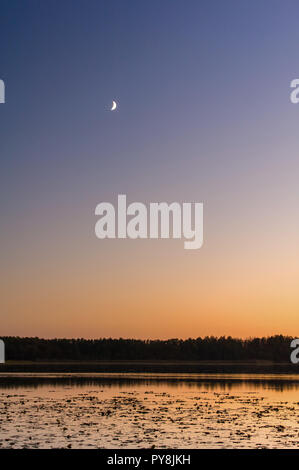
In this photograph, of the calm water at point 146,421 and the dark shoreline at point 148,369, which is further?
the dark shoreline at point 148,369

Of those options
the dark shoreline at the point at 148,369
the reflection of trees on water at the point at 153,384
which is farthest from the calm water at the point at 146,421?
the dark shoreline at the point at 148,369

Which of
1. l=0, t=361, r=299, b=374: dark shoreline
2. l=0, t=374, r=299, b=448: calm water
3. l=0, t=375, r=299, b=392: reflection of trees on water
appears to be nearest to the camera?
l=0, t=374, r=299, b=448: calm water

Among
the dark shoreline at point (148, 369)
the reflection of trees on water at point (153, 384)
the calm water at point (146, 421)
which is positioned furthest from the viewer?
the dark shoreline at point (148, 369)

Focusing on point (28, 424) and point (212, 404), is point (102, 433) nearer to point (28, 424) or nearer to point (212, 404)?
point (28, 424)

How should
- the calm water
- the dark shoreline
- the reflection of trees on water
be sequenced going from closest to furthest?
the calm water
the reflection of trees on water
the dark shoreline

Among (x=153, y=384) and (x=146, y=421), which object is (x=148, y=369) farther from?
(x=146, y=421)

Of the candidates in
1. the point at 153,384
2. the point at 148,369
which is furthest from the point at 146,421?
the point at 148,369

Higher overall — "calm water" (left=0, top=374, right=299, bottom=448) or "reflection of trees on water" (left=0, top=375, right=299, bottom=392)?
"calm water" (left=0, top=374, right=299, bottom=448)

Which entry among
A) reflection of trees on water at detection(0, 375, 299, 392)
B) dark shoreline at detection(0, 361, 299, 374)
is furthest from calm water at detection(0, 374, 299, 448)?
dark shoreline at detection(0, 361, 299, 374)

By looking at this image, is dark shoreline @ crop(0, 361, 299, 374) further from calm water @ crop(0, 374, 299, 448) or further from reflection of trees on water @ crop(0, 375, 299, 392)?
calm water @ crop(0, 374, 299, 448)

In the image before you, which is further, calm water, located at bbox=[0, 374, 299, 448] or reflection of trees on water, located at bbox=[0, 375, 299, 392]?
reflection of trees on water, located at bbox=[0, 375, 299, 392]

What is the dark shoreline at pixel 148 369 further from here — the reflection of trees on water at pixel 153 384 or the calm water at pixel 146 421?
the calm water at pixel 146 421

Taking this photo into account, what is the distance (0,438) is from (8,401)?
1889 cm

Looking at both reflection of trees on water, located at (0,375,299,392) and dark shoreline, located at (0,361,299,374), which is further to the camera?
dark shoreline, located at (0,361,299,374)
